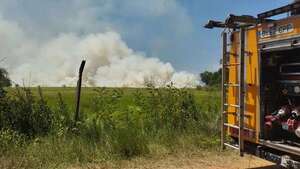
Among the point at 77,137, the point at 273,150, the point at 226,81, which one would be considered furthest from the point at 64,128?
the point at 273,150

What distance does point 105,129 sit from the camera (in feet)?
34.0

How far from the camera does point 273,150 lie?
24.4 ft

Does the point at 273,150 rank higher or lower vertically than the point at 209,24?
lower

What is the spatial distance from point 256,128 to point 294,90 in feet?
2.79

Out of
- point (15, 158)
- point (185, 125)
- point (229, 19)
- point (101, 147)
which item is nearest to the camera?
point (229, 19)

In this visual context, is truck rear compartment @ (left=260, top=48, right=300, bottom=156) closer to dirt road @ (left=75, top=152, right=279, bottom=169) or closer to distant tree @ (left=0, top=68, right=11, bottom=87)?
dirt road @ (left=75, top=152, right=279, bottom=169)

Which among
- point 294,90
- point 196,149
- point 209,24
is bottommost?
point 196,149

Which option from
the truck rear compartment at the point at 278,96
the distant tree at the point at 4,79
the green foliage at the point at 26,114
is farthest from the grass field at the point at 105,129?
the truck rear compartment at the point at 278,96

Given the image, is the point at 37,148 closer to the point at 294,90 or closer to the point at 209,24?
the point at 209,24

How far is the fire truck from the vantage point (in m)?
7.02

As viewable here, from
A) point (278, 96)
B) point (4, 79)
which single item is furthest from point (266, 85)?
point (4, 79)

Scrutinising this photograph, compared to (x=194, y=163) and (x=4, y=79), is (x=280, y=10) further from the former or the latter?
(x=4, y=79)

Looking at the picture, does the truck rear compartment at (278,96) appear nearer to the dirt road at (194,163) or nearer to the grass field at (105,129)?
the dirt road at (194,163)

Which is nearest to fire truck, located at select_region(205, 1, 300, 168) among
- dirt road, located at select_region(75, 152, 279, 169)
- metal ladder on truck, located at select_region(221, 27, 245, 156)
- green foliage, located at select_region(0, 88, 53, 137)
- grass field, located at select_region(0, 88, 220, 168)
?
metal ladder on truck, located at select_region(221, 27, 245, 156)
